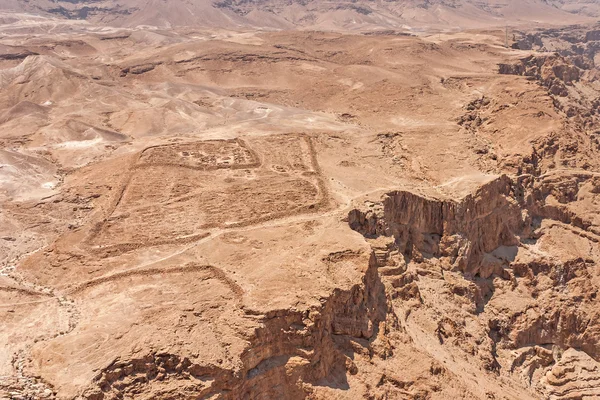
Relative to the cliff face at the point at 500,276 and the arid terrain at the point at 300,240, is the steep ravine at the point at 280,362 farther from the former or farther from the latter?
the cliff face at the point at 500,276

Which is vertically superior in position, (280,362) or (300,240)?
(300,240)

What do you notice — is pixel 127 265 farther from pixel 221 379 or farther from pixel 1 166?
pixel 1 166

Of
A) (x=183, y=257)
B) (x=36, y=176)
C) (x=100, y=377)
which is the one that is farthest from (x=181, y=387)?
(x=36, y=176)

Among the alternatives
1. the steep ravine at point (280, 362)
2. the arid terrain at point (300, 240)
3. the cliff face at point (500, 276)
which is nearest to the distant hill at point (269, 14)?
the arid terrain at point (300, 240)

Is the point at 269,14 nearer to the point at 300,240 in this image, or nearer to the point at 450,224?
the point at 450,224

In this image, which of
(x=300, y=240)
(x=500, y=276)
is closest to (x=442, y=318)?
(x=300, y=240)

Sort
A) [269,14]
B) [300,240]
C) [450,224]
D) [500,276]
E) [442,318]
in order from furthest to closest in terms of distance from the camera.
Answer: [269,14] < [500,276] < [450,224] < [442,318] < [300,240]

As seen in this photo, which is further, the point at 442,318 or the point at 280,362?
the point at 442,318

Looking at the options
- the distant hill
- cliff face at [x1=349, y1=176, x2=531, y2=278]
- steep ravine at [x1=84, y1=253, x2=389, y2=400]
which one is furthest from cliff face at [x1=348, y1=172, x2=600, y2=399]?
the distant hill
